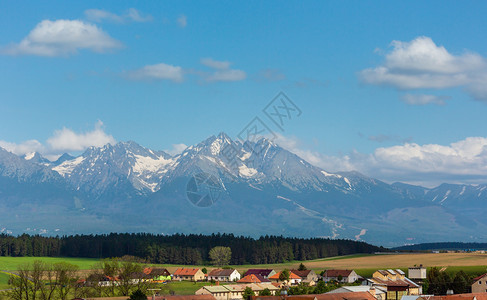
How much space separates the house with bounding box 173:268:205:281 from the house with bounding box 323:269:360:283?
3028 cm

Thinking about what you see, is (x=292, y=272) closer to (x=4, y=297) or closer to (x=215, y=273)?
(x=215, y=273)

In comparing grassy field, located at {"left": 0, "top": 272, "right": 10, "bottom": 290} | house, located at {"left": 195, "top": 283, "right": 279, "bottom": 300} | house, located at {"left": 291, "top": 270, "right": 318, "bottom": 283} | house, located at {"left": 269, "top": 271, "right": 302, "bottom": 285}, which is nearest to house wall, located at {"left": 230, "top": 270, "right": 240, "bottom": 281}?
house, located at {"left": 269, "top": 271, "right": 302, "bottom": 285}

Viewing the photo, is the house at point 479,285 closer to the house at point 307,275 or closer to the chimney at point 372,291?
the chimney at point 372,291

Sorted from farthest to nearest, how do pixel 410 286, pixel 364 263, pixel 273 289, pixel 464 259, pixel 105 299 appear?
pixel 364 263 → pixel 464 259 → pixel 273 289 → pixel 410 286 → pixel 105 299

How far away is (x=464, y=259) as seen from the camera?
16650 cm

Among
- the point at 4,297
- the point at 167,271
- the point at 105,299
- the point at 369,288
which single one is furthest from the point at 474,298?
the point at 167,271

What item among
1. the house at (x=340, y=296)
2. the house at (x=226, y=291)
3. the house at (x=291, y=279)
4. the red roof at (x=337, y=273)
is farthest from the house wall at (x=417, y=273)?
the house at (x=340, y=296)

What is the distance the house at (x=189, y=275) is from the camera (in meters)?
170

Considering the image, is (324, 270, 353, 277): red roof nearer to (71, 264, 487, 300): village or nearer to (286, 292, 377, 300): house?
(71, 264, 487, 300): village

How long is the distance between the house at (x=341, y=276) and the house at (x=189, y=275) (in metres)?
30.3

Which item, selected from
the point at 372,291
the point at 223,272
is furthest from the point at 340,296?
the point at 223,272

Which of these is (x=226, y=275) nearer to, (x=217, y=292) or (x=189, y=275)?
(x=189, y=275)

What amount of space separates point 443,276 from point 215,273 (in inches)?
2498

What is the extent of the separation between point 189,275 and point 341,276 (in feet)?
129
